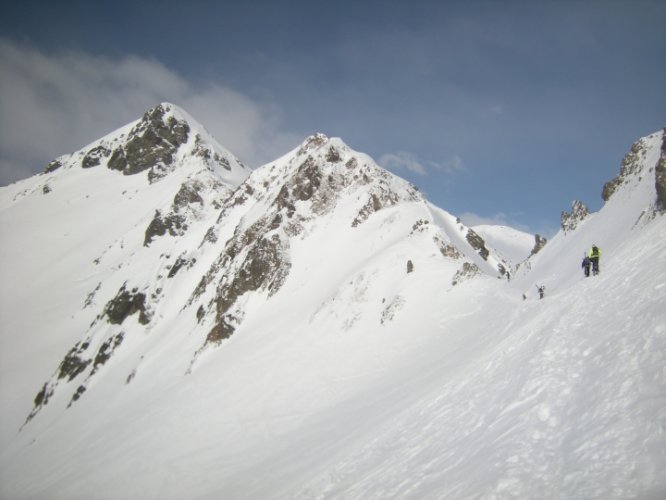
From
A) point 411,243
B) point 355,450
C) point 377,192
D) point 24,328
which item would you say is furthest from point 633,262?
point 24,328

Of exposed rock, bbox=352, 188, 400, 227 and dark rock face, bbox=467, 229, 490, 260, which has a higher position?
exposed rock, bbox=352, 188, 400, 227

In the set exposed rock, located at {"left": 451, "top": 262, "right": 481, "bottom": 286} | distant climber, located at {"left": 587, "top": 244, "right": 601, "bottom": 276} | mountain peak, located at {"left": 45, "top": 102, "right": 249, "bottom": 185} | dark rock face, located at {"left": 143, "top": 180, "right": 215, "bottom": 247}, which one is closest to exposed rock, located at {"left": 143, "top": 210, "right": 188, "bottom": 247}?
dark rock face, located at {"left": 143, "top": 180, "right": 215, "bottom": 247}

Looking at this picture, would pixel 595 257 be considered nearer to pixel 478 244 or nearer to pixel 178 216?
pixel 478 244

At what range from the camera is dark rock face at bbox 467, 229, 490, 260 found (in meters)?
43.7

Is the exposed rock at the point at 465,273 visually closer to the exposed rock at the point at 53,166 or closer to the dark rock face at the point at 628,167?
the dark rock face at the point at 628,167

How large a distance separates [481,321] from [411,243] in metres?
12.5

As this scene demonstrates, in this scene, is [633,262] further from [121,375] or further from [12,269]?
[12,269]

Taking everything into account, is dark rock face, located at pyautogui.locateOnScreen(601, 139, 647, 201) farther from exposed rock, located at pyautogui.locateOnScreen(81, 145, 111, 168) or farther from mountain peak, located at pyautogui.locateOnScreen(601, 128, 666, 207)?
exposed rock, located at pyautogui.locateOnScreen(81, 145, 111, 168)

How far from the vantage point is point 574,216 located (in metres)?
34.4

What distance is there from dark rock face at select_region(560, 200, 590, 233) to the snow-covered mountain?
821 millimetres

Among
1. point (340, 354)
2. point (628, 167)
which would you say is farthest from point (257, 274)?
point (628, 167)

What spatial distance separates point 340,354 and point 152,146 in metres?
108

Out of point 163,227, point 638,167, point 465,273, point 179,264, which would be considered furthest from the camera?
point 163,227

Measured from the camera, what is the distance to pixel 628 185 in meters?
30.1
